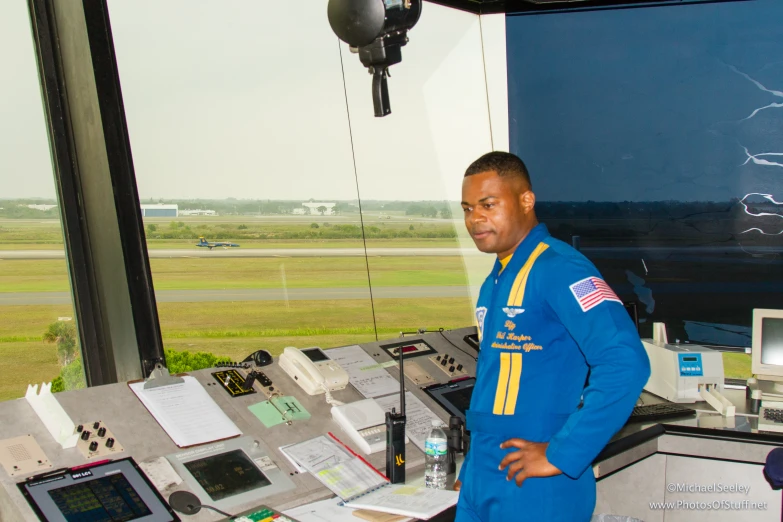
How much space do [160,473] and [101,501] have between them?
0.19 metres

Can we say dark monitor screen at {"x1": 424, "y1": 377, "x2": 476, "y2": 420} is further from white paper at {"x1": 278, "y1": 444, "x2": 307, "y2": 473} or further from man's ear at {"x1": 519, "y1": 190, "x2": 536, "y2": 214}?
man's ear at {"x1": 519, "y1": 190, "x2": 536, "y2": 214}

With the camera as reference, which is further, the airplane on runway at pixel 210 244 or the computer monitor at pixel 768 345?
Result: the airplane on runway at pixel 210 244

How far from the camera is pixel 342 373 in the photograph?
8.28 feet

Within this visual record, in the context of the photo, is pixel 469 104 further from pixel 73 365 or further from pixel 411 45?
pixel 73 365

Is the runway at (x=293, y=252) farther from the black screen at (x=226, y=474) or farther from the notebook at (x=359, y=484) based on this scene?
the black screen at (x=226, y=474)

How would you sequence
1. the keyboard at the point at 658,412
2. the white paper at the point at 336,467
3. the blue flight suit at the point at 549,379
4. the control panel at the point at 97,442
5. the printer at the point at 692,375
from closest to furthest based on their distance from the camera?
the blue flight suit at the point at 549,379 < the control panel at the point at 97,442 < the white paper at the point at 336,467 < the keyboard at the point at 658,412 < the printer at the point at 692,375

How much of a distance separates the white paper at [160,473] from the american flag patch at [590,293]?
119 centimetres

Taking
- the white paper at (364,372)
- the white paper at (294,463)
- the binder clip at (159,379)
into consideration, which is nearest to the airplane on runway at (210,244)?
the white paper at (364,372)

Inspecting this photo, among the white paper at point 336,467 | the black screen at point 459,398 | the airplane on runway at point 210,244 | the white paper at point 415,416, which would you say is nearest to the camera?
the white paper at point 336,467

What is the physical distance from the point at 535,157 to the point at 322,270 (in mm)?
17512

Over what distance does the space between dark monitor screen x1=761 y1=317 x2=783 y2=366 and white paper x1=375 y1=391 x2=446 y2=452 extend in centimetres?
169

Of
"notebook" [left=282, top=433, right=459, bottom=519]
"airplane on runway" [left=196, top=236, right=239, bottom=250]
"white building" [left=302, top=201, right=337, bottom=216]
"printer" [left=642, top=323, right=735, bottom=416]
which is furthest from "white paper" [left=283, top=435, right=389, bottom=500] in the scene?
"airplane on runway" [left=196, top=236, right=239, bottom=250]

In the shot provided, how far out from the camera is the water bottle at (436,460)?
2131 millimetres

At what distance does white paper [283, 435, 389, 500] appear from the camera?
6.68 feet
